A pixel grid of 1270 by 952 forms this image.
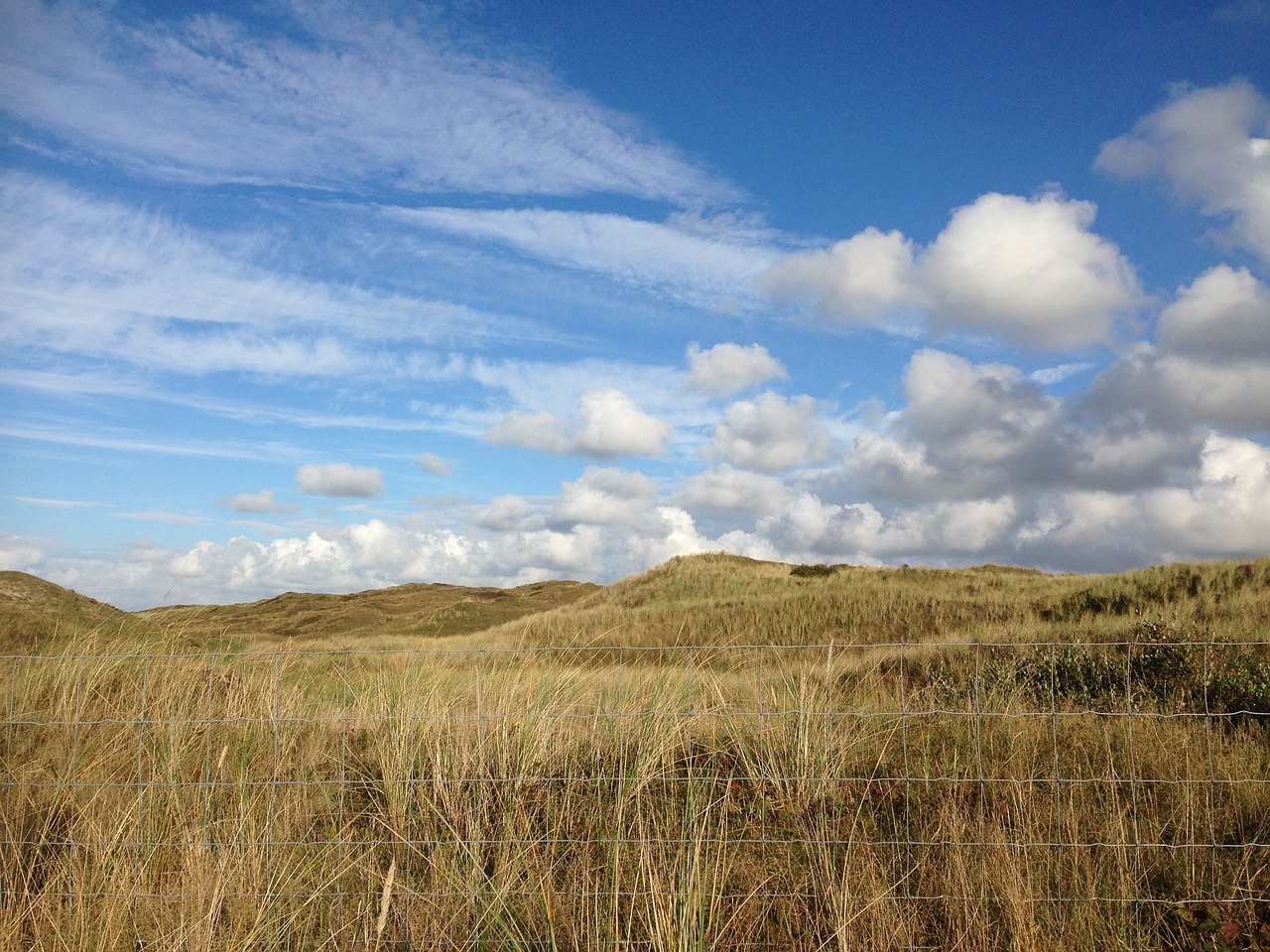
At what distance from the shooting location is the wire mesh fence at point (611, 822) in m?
3.36

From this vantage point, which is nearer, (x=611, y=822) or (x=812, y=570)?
(x=611, y=822)

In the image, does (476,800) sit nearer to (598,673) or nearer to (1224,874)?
(598,673)

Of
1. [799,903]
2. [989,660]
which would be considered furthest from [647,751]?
[989,660]

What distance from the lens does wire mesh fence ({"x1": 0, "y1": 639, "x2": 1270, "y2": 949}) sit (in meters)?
3.36

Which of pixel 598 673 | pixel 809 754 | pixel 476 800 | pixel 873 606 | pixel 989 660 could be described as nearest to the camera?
pixel 476 800

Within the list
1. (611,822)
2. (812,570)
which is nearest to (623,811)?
(611,822)

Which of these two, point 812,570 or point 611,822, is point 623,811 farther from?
point 812,570

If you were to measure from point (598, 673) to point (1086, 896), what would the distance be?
4.33 m

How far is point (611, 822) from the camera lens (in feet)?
13.8

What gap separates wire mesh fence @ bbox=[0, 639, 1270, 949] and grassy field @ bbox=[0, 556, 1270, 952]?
23 millimetres

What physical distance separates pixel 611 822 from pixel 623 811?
0.09m

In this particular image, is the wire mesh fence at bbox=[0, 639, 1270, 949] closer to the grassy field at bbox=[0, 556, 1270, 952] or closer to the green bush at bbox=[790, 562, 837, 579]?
the grassy field at bbox=[0, 556, 1270, 952]

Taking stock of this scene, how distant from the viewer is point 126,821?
4.16 m

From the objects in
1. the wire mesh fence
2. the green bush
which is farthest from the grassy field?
the green bush
